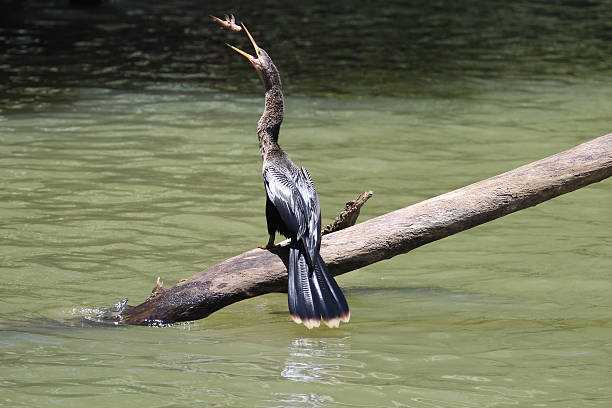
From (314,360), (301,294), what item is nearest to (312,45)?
(301,294)

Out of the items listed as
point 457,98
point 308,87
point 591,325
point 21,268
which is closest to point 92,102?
point 308,87

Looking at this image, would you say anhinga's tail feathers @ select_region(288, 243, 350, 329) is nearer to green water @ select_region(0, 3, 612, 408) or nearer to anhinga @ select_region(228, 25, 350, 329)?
anhinga @ select_region(228, 25, 350, 329)

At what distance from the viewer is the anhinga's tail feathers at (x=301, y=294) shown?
13.7 ft

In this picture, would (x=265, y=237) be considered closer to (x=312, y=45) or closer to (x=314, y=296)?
(x=314, y=296)

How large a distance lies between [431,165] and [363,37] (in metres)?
8.69

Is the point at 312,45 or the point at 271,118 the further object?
the point at 312,45

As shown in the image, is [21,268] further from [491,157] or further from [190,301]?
[491,157]

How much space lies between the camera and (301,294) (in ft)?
13.9

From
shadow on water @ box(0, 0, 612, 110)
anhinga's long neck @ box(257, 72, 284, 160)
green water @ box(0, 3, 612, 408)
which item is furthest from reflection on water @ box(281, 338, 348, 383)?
shadow on water @ box(0, 0, 612, 110)

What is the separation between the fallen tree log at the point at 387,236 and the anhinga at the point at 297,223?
0.16 metres

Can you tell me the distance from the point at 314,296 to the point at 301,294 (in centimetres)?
6

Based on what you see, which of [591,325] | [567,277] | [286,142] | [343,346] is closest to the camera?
[343,346]

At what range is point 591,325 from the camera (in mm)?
4469

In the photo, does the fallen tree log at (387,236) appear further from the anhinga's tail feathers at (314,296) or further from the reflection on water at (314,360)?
the reflection on water at (314,360)
